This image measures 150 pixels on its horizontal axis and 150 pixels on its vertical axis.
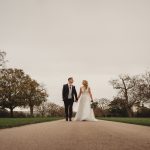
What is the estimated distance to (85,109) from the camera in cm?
1958

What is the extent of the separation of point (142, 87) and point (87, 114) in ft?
157

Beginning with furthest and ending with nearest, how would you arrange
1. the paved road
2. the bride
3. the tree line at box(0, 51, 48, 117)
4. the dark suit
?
1. the tree line at box(0, 51, 48, 117)
2. the bride
3. the dark suit
4. the paved road

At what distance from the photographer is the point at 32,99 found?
2751 inches

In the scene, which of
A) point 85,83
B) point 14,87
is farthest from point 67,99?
point 14,87

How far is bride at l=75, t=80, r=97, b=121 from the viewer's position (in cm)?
1929

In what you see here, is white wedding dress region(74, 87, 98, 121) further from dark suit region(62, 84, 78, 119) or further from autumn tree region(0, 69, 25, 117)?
autumn tree region(0, 69, 25, 117)

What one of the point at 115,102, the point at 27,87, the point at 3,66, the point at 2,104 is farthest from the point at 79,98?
the point at 115,102

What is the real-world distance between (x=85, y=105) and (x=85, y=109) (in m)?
0.32

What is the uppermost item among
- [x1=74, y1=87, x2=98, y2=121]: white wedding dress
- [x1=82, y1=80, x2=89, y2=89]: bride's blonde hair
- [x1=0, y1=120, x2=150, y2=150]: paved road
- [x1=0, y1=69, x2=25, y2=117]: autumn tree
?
[x1=0, y1=69, x2=25, y2=117]: autumn tree


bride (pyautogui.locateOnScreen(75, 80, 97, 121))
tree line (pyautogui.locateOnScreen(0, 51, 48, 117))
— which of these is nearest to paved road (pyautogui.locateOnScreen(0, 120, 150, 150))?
bride (pyautogui.locateOnScreen(75, 80, 97, 121))

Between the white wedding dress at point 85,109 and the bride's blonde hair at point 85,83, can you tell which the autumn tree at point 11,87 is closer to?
the white wedding dress at point 85,109

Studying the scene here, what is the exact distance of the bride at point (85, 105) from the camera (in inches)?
759

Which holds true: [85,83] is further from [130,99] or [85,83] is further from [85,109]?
[130,99]

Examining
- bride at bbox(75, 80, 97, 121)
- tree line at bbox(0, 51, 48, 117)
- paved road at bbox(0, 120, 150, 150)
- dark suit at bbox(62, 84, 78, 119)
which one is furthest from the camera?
tree line at bbox(0, 51, 48, 117)
